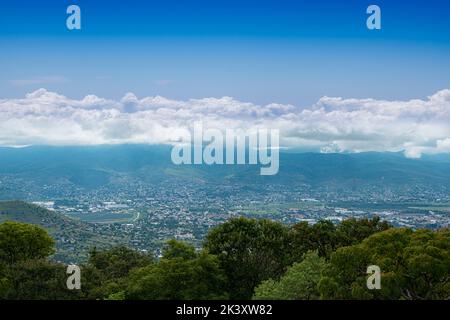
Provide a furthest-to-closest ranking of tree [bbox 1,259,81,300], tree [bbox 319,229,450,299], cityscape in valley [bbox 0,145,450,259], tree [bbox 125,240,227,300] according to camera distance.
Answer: cityscape in valley [bbox 0,145,450,259] < tree [bbox 1,259,81,300] < tree [bbox 125,240,227,300] < tree [bbox 319,229,450,299]

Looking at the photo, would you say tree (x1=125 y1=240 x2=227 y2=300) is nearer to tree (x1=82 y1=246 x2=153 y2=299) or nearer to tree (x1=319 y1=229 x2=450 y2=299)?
tree (x1=82 y1=246 x2=153 y2=299)

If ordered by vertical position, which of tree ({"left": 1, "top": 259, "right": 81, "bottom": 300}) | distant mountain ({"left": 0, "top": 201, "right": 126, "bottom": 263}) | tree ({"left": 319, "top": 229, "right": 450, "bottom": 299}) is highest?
tree ({"left": 319, "top": 229, "right": 450, "bottom": 299})

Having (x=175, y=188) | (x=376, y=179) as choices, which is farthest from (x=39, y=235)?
(x=376, y=179)

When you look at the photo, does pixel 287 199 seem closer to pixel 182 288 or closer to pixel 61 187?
pixel 61 187

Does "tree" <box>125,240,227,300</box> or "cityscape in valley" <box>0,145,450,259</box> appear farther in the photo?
"cityscape in valley" <box>0,145,450,259</box>

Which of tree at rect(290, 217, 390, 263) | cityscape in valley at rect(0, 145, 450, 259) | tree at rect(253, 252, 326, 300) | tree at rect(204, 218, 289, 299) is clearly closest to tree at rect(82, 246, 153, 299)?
tree at rect(204, 218, 289, 299)

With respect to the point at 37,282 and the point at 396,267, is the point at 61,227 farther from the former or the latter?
the point at 396,267

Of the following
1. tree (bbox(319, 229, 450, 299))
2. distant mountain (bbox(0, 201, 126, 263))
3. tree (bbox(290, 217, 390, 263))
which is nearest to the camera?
tree (bbox(319, 229, 450, 299))

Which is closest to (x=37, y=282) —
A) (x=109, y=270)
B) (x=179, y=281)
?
(x=179, y=281)
